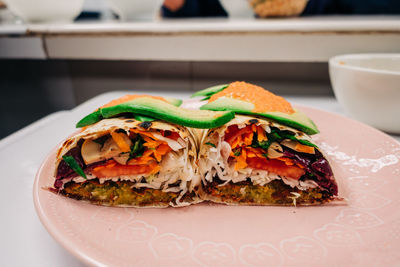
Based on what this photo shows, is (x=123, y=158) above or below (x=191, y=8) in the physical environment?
below

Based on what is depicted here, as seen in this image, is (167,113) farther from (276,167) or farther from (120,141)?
(276,167)

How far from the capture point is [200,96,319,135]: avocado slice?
2.74ft

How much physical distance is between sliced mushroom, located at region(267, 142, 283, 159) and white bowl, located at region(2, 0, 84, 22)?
2.07m

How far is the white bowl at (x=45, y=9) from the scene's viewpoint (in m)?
2.05

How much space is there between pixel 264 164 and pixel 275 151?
0.06 metres

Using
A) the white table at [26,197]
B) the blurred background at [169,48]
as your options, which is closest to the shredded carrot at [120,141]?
the white table at [26,197]

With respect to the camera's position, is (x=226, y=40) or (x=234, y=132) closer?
(x=234, y=132)

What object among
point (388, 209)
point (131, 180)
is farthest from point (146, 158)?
point (388, 209)

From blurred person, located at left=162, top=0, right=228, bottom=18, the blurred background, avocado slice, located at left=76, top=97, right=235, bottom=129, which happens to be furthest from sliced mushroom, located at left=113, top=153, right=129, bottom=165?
blurred person, located at left=162, top=0, right=228, bottom=18

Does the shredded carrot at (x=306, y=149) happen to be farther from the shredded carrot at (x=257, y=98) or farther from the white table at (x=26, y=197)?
the white table at (x=26, y=197)

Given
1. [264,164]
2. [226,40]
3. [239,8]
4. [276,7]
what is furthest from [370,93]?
[239,8]

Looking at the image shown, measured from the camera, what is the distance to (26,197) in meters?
0.86

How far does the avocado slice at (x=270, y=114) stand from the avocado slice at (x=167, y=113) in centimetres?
4

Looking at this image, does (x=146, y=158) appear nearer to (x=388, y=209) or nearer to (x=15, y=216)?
(x=15, y=216)
